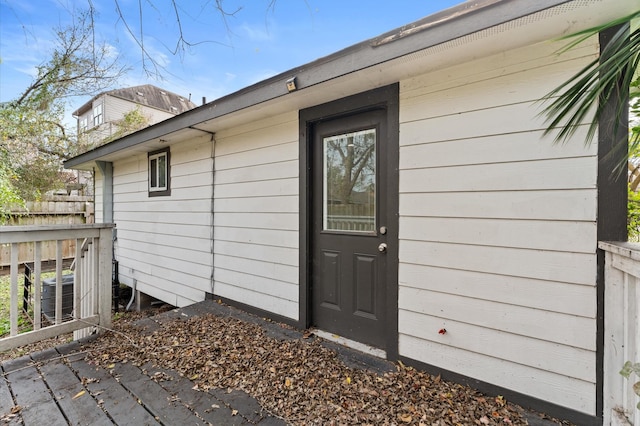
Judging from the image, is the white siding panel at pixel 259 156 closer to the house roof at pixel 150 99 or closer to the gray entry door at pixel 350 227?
the gray entry door at pixel 350 227

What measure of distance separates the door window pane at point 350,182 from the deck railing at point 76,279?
2.14 metres

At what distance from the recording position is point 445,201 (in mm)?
2082

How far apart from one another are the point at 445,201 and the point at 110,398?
259 cm

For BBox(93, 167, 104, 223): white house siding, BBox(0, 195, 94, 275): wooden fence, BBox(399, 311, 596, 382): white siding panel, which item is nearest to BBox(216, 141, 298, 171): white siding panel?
BBox(399, 311, 596, 382): white siding panel

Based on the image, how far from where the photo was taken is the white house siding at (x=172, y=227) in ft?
13.2

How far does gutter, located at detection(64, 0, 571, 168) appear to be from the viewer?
1484mm

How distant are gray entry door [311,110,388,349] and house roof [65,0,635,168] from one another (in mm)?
356

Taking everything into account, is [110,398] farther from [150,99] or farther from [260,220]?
[150,99]

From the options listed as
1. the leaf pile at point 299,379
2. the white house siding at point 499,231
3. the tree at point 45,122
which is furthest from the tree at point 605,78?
the tree at point 45,122

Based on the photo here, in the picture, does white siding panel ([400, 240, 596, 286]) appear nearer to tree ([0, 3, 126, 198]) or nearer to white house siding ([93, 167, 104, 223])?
tree ([0, 3, 126, 198])

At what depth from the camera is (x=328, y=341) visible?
8.69ft

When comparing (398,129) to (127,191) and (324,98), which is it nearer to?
(324,98)

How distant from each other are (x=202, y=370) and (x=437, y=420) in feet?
5.36

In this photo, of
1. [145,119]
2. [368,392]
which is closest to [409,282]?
[368,392]
